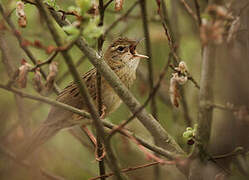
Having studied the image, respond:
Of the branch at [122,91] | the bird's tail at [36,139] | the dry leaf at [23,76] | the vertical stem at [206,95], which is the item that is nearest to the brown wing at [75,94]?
the bird's tail at [36,139]

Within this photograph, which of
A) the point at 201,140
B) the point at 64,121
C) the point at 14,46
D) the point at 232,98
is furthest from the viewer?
the point at 232,98

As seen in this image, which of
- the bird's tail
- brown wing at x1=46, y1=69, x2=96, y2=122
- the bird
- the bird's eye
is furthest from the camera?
the bird's eye

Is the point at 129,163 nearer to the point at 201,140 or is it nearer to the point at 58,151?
the point at 58,151

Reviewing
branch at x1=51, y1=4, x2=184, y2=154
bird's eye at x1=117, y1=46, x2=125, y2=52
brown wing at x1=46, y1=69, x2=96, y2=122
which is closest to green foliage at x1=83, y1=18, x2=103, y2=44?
branch at x1=51, y1=4, x2=184, y2=154

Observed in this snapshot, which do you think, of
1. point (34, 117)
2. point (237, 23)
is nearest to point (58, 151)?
point (34, 117)

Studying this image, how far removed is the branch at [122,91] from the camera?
9.30 ft

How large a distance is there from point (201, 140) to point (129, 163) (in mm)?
2371

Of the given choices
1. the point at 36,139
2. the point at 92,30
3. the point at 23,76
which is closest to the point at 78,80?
the point at 92,30

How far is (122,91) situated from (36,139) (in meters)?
0.92

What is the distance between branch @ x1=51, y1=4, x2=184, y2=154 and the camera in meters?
2.83

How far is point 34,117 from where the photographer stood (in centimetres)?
492

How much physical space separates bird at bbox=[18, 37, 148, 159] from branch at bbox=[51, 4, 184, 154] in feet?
1.66

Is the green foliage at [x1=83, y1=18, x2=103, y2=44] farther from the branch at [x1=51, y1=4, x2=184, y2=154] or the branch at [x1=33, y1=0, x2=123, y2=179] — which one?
the branch at [x1=51, y1=4, x2=184, y2=154]

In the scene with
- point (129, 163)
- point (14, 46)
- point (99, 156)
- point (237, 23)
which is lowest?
point (129, 163)
